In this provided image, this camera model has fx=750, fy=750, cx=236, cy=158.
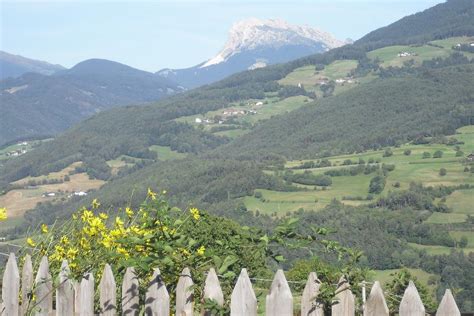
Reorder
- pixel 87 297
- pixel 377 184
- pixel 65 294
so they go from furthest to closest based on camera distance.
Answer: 1. pixel 377 184
2. pixel 65 294
3. pixel 87 297

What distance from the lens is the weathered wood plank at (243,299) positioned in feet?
14.7

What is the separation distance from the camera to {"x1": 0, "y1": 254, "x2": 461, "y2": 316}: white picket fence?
426 centimetres

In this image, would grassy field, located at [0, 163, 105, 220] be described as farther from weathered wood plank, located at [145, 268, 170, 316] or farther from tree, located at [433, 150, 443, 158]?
weathered wood plank, located at [145, 268, 170, 316]

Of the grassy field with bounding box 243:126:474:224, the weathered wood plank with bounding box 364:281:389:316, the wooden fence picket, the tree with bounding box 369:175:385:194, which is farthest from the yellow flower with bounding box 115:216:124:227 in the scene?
the tree with bounding box 369:175:385:194

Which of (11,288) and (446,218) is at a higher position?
(11,288)

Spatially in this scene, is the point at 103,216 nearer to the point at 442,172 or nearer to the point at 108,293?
the point at 108,293

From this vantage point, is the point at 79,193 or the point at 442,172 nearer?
the point at 442,172

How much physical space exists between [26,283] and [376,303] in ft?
9.03

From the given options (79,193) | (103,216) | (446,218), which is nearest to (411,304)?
(103,216)

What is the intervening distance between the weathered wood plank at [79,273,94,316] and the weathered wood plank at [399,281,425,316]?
86.1 inches

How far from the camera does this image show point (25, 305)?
223 inches

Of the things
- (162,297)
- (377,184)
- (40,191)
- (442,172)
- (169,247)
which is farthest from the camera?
(40,191)

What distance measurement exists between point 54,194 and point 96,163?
36.9 meters

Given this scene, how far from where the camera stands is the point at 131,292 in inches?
193
